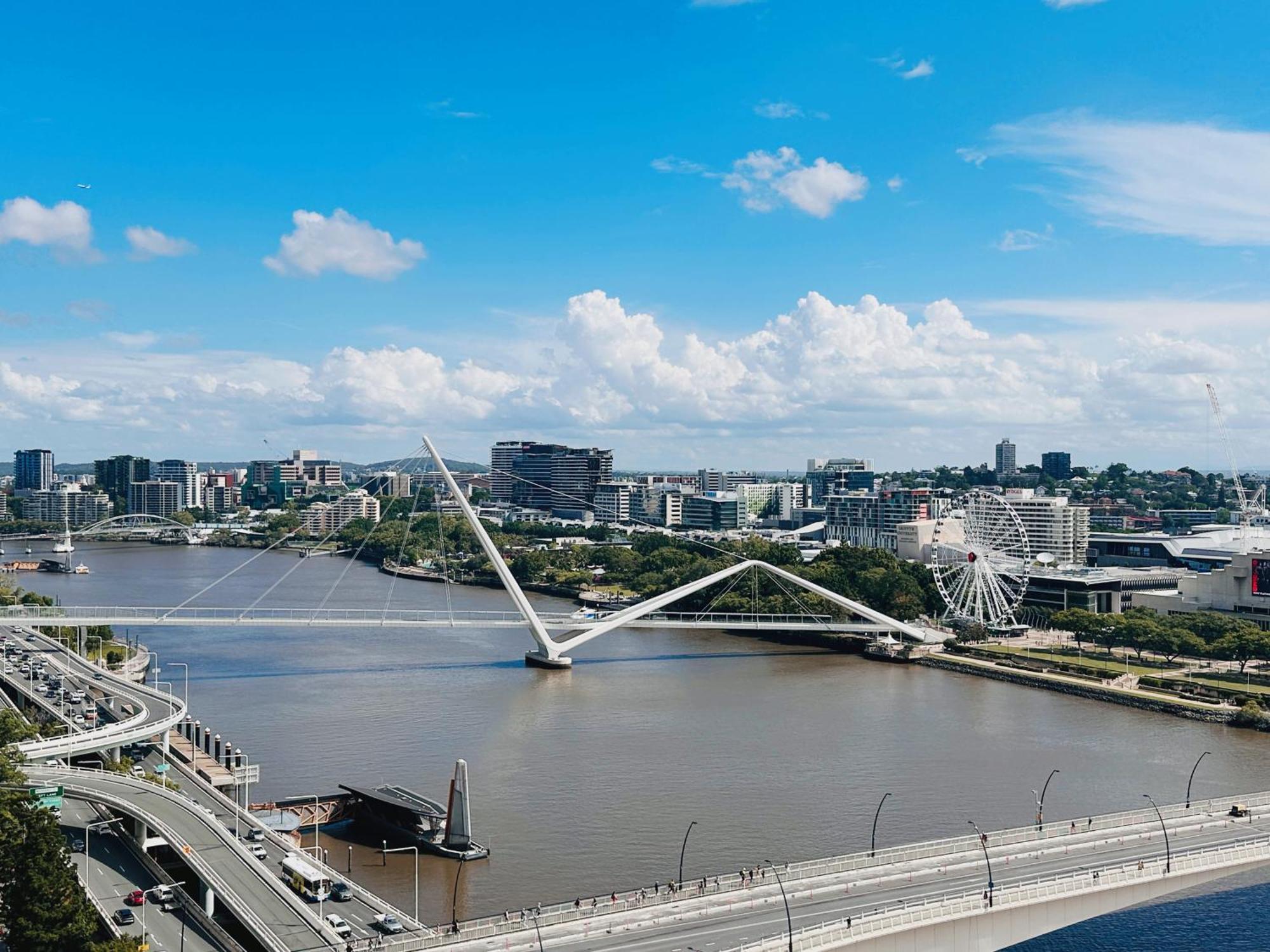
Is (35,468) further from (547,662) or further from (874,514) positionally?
(547,662)

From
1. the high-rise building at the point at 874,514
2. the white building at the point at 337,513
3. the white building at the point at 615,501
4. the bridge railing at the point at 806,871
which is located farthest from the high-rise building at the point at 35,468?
the bridge railing at the point at 806,871

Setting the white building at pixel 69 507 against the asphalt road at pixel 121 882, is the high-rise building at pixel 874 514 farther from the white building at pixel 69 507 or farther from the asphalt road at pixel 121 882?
the white building at pixel 69 507

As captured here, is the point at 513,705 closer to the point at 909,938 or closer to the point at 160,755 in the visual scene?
the point at 160,755

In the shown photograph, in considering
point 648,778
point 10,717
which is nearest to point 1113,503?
point 648,778

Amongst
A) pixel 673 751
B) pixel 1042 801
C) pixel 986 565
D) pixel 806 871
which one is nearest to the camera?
pixel 806 871

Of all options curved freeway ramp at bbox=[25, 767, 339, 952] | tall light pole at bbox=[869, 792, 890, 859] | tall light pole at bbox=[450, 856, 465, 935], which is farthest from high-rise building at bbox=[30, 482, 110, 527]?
tall light pole at bbox=[869, 792, 890, 859]

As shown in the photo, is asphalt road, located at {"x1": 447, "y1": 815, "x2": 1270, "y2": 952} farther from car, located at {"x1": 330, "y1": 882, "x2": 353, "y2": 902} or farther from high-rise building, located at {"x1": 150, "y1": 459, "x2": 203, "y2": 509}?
high-rise building, located at {"x1": 150, "y1": 459, "x2": 203, "y2": 509}

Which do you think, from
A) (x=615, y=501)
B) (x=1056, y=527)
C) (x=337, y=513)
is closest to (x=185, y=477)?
(x=337, y=513)

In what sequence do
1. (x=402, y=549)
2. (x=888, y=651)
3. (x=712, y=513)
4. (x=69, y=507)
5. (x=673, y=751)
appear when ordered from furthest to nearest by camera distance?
(x=69, y=507)
(x=712, y=513)
(x=402, y=549)
(x=888, y=651)
(x=673, y=751)
